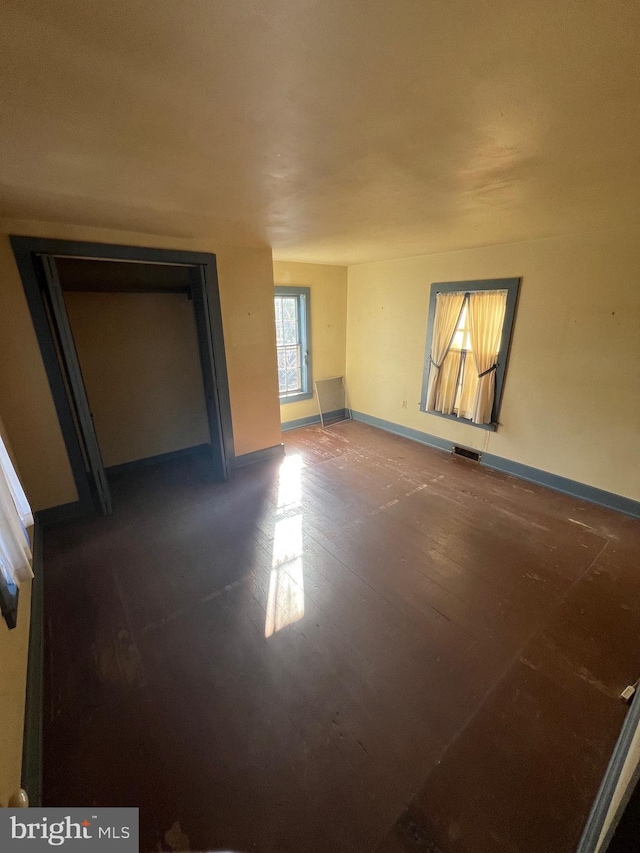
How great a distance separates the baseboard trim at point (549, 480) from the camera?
3.03 metres

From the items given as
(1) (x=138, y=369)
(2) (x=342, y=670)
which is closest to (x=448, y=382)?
(2) (x=342, y=670)

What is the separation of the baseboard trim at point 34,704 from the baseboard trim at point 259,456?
2.00 m

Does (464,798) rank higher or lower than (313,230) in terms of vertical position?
lower

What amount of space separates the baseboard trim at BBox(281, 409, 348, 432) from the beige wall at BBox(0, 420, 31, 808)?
12.1 ft

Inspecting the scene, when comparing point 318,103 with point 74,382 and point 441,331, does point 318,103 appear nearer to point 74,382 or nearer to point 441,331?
point 74,382

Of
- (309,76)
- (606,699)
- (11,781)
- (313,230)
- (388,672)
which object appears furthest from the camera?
(313,230)

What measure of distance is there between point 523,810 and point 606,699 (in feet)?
2.36

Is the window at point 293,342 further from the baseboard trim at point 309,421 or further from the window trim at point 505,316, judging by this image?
the window trim at point 505,316

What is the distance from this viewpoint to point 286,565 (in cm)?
243

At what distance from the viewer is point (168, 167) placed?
144cm

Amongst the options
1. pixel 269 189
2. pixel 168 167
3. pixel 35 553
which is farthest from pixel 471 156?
pixel 35 553

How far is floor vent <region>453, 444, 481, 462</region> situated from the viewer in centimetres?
404

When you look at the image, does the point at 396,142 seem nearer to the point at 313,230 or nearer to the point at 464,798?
the point at 313,230

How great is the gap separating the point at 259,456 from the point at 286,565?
184 cm
